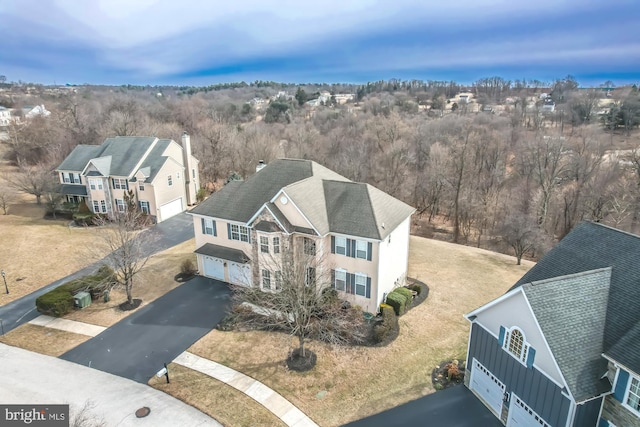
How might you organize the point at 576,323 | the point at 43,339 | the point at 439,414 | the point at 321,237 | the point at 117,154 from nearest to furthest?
the point at 576,323 → the point at 439,414 → the point at 43,339 → the point at 321,237 → the point at 117,154

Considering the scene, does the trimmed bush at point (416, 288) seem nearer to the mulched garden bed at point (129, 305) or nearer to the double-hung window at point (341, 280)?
the double-hung window at point (341, 280)

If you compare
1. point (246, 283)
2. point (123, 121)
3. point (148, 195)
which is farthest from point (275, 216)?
point (123, 121)

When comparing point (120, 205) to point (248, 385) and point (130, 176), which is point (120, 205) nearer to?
point (130, 176)

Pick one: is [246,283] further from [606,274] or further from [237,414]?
[606,274]

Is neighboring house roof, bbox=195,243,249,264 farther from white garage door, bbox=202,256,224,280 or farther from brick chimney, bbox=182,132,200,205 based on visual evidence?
brick chimney, bbox=182,132,200,205

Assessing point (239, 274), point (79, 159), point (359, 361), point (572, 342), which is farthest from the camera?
point (79, 159)

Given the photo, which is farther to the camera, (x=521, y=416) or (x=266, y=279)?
(x=266, y=279)

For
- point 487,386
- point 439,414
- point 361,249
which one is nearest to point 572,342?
point 487,386

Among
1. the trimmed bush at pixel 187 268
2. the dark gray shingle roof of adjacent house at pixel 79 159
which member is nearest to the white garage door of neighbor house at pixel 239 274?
the trimmed bush at pixel 187 268
